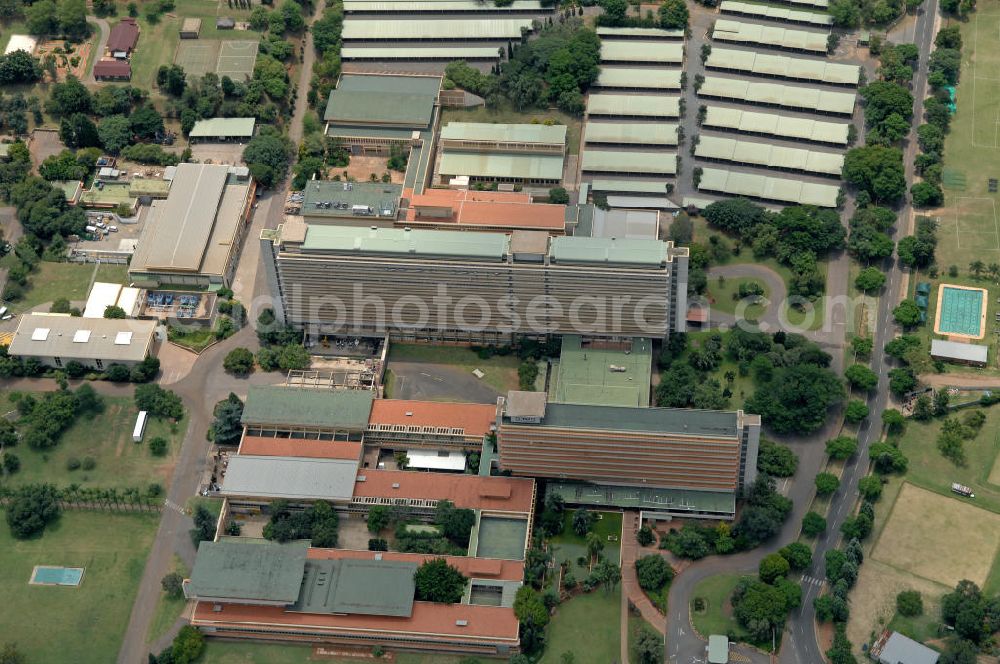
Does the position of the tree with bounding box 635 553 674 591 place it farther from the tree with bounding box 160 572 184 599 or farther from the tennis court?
the tennis court

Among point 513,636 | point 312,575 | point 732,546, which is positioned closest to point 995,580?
point 732,546

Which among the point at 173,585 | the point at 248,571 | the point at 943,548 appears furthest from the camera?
the point at 943,548

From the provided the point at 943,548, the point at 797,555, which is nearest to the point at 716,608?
the point at 797,555

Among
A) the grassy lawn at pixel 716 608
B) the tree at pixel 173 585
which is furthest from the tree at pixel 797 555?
the tree at pixel 173 585

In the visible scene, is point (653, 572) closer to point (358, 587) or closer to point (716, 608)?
point (716, 608)

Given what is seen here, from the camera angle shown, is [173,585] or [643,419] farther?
[643,419]

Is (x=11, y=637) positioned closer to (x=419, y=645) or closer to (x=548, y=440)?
(x=419, y=645)
